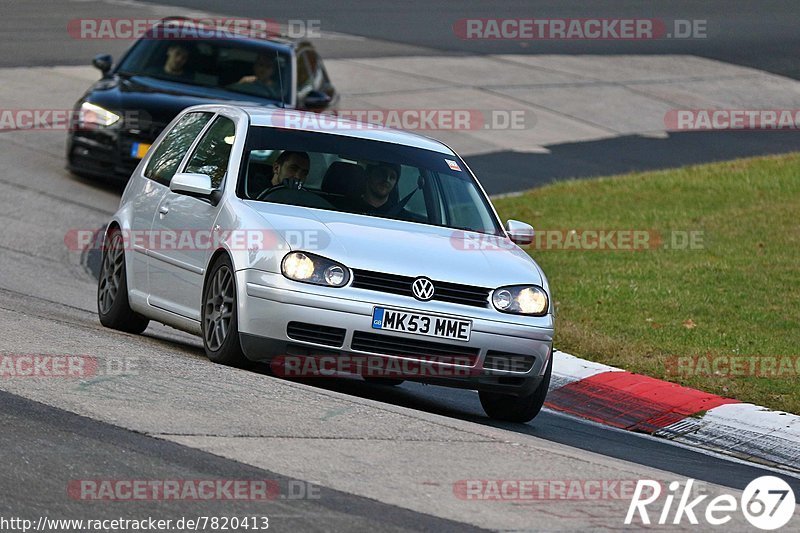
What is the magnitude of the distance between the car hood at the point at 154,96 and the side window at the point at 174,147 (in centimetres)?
538

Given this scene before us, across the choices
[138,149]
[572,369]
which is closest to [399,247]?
[572,369]

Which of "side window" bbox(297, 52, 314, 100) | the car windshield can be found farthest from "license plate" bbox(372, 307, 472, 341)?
"side window" bbox(297, 52, 314, 100)

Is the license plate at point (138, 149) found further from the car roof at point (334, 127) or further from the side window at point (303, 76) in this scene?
the car roof at point (334, 127)

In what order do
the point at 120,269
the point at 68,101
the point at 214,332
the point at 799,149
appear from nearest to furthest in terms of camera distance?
the point at 214,332 < the point at 120,269 < the point at 68,101 < the point at 799,149

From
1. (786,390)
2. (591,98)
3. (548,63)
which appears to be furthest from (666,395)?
(548,63)

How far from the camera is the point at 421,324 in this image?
8.16 metres

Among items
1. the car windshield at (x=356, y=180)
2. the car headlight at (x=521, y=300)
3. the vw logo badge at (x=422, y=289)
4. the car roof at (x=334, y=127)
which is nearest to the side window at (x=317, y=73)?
the car roof at (x=334, y=127)

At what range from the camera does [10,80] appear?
2177 cm

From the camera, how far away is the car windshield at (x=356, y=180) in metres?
9.16

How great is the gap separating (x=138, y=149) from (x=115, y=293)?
5.89 metres

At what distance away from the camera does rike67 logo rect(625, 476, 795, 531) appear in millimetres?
6355

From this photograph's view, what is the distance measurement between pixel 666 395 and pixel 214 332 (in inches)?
131

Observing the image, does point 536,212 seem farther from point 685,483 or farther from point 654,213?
point 685,483

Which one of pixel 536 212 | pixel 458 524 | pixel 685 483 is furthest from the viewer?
pixel 536 212
